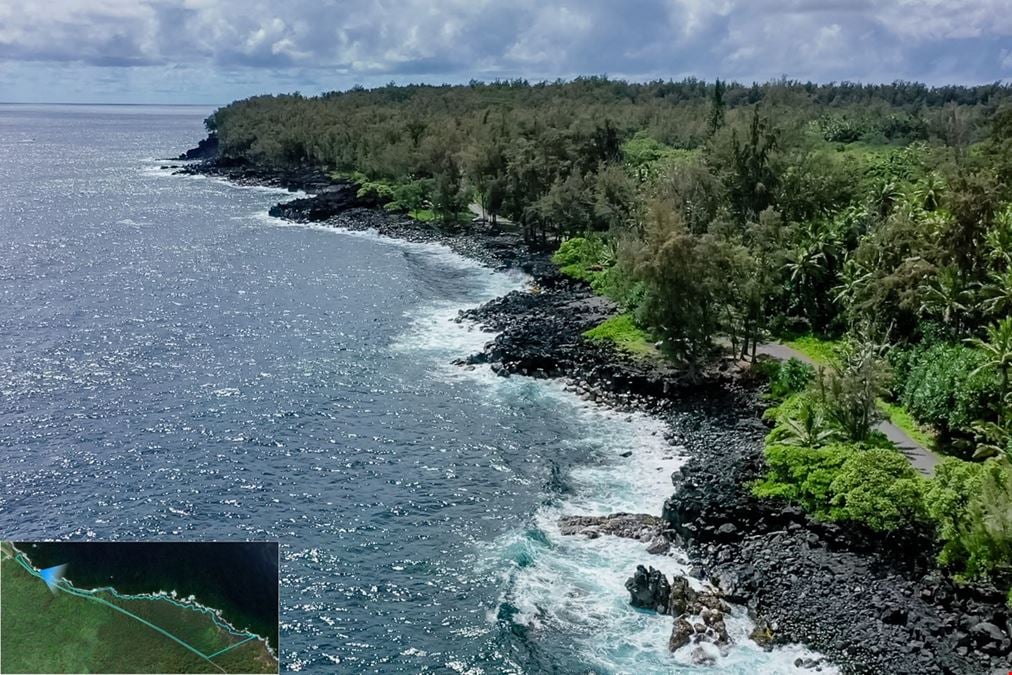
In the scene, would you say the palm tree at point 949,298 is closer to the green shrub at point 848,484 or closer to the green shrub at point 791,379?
the green shrub at point 791,379

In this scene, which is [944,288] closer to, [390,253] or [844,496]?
[844,496]

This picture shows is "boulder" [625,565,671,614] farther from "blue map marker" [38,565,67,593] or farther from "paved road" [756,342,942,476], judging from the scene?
"blue map marker" [38,565,67,593]

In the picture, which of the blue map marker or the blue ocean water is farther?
the blue ocean water

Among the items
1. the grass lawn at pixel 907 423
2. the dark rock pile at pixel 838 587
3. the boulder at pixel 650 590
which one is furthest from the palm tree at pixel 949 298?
the boulder at pixel 650 590

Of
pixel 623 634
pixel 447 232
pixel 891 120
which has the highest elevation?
pixel 891 120

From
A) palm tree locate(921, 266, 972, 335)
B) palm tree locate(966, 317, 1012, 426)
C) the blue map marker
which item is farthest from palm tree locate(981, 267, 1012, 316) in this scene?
the blue map marker

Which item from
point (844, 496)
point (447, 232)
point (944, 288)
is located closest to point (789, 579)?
point (844, 496)

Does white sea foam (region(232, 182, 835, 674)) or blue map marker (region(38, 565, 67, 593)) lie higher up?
blue map marker (region(38, 565, 67, 593))

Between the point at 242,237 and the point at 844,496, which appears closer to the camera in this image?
the point at 844,496
